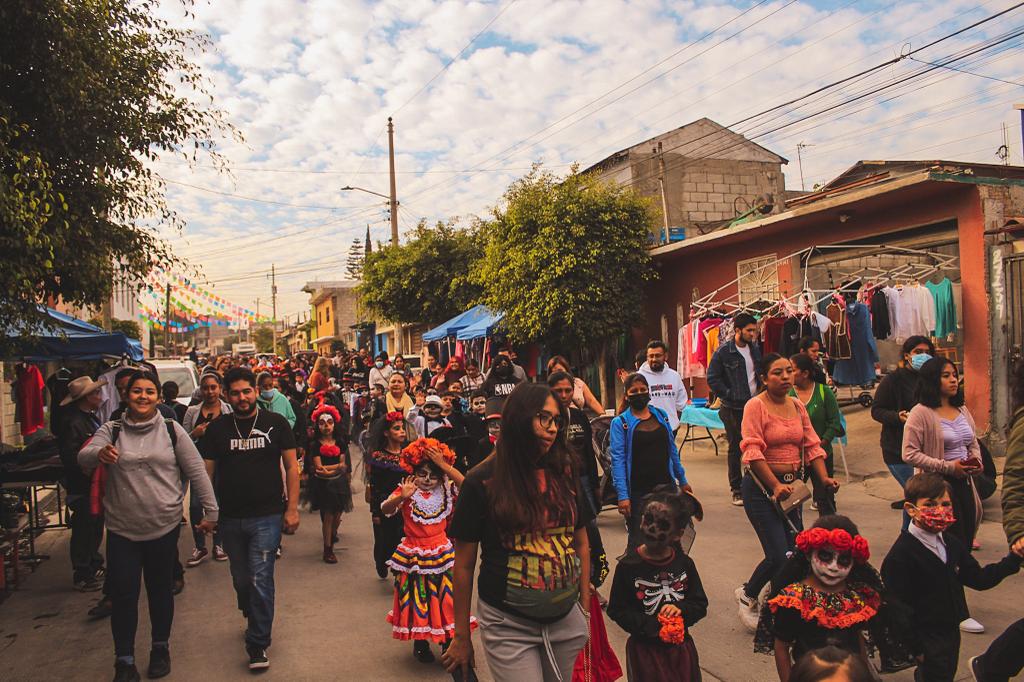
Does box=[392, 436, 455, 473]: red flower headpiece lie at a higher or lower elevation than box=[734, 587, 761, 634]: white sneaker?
higher

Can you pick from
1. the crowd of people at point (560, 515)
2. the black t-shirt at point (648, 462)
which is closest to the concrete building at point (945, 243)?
the crowd of people at point (560, 515)

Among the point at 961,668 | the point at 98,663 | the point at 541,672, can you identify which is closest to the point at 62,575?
the point at 98,663

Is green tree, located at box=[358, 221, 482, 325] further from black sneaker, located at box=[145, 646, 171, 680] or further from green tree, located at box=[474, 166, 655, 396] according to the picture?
black sneaker, located at box=[145, 646, 171, 680]

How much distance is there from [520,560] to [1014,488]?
237cm

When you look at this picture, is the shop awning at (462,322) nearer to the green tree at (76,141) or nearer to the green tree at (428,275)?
the green tree at (428,275)

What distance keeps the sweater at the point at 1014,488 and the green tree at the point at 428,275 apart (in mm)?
22686

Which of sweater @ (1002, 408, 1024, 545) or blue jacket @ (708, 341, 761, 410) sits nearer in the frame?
sweater @ (1002, 408, 1024, 545)

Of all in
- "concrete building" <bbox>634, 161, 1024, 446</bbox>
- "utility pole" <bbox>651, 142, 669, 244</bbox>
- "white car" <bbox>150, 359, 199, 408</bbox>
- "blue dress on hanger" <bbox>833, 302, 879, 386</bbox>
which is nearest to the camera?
"concrete building" <bbox>634, 161, 1024, 446</bbox>

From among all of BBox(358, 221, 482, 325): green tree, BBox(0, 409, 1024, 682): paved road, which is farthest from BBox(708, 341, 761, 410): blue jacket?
BBox(358, 221, 482, 325): green tree

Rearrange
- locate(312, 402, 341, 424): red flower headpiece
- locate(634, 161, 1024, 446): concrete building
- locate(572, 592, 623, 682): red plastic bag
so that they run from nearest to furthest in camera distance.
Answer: locate(572, 592, 623, 682): red plastic bag
locate(312, 402, 341, 424): red flower headpiece
locate(634, 161, 1024, 446): concrete building

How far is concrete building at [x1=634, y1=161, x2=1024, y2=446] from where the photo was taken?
991 cm

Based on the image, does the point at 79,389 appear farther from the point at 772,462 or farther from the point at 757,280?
the point at 757,280

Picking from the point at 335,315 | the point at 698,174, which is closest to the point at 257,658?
the point at 698,174

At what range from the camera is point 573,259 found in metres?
15.4
